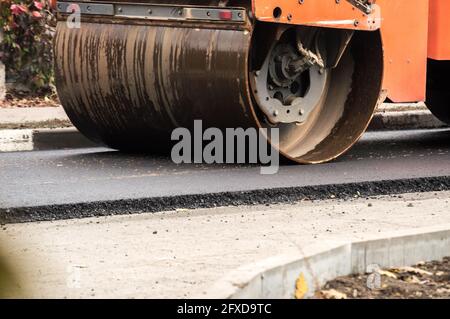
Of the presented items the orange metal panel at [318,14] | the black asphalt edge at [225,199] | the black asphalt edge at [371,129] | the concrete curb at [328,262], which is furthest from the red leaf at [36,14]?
the concrete curb at [328,262]

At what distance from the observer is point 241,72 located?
7.19m

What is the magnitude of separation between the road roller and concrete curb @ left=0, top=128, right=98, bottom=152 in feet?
4.28

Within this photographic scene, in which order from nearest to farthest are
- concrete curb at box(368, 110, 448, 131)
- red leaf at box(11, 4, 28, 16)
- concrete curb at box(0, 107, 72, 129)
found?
concrete curb at box(0, 107, 72, 129), concrete curb at box(368, 110, 448, 131), red leaf at box(11, 4, 28, 16)

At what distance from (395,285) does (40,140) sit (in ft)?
20.3

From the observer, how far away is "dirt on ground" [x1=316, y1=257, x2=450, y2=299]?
3781 millimetres

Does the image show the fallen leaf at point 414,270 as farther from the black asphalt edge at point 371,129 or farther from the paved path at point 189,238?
the black asphalt edge at point 371,129

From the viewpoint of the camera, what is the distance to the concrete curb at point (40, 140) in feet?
31.0

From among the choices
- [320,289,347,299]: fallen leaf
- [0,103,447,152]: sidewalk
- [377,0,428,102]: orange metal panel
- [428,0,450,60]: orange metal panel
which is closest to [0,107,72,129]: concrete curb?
[0,103,447,152]: sidewalk

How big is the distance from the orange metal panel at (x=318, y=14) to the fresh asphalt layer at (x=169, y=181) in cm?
101

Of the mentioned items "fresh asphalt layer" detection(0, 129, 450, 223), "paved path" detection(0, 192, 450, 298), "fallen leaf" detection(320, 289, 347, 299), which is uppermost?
"fallen leaf" detection(320, 289, 347, 299)

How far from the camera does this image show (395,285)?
13.0ft

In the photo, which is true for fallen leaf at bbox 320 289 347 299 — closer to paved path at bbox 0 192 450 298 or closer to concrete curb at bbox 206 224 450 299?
concrete curb at bbox 206 224 450 299

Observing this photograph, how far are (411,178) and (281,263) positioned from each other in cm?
356
